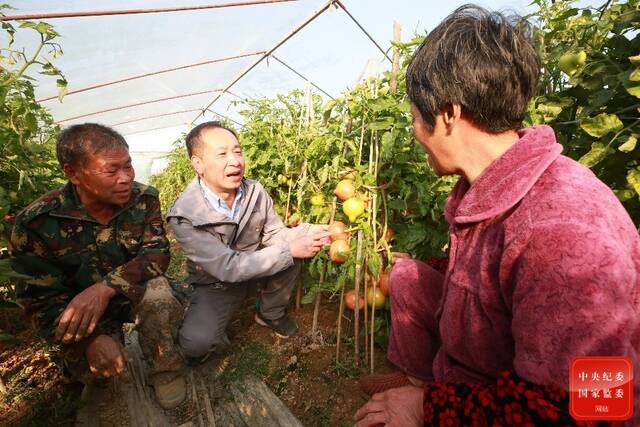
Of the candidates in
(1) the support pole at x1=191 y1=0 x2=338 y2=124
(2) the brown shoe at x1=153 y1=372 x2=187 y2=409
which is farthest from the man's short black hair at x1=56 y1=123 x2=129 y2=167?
(1) the support pole at x1=191 y1=0 x2=338 y2=124

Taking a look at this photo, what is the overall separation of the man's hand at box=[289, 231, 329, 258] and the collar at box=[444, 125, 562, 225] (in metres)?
1.28

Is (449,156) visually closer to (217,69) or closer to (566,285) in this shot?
(566,285)

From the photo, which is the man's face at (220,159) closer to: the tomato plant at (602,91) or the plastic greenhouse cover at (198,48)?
the plastic greenhouse cover at (198,48)

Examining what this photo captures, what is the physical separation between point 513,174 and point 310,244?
4.82 feet

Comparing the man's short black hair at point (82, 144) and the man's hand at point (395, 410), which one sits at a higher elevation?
the man's short black hair at point (82, 144)

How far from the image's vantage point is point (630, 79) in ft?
3.58

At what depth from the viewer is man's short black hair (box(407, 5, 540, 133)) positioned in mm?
991

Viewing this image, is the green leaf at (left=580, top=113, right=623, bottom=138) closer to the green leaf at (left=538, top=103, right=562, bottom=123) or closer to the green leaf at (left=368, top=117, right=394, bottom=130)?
the green leaf at (left=538, top=103, right=562, bottom=123)

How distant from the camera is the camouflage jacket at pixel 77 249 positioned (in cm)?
186

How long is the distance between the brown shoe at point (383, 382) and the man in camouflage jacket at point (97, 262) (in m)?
1.19

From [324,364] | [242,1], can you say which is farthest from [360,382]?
[242,1]

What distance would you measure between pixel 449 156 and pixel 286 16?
4.34 metres

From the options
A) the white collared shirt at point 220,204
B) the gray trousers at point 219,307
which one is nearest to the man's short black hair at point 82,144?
the white collared shirt at point 220,204

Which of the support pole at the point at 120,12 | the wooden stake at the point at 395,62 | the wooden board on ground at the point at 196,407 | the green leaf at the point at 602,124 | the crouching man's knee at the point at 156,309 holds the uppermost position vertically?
the support pole at the point at 120,12
